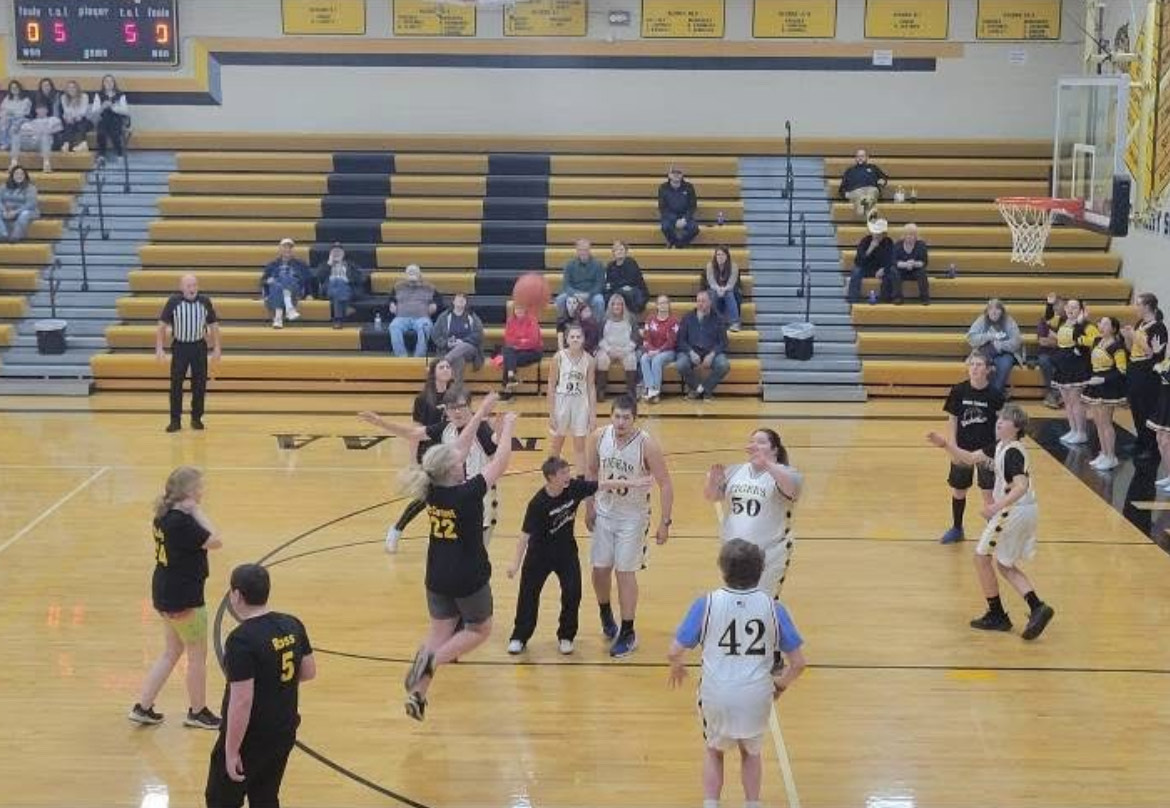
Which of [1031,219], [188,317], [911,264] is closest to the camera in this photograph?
[188,317]

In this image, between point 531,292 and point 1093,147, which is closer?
point 531,292

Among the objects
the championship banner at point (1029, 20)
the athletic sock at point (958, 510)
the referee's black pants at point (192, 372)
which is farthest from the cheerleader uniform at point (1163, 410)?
the championship banner at point (1029, 20)

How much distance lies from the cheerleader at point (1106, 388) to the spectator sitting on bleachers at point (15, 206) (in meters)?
14.2

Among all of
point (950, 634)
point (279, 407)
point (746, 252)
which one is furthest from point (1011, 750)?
point (746, 252)

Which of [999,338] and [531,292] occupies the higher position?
[531,292]

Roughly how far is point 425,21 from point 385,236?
384 centimetres

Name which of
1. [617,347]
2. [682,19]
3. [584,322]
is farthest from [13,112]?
[617,347]

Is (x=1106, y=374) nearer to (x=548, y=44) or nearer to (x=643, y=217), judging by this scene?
(x=643, y=217)

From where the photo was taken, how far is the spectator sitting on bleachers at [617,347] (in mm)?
18500

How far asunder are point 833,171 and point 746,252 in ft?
7.95

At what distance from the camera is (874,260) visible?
2059 centimetres

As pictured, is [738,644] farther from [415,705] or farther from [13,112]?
[13,112]

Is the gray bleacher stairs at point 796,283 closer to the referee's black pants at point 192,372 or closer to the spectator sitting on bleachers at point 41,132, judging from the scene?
the referee's black pants at point 192,372

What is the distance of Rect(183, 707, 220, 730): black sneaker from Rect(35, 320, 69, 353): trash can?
39.6 ft
